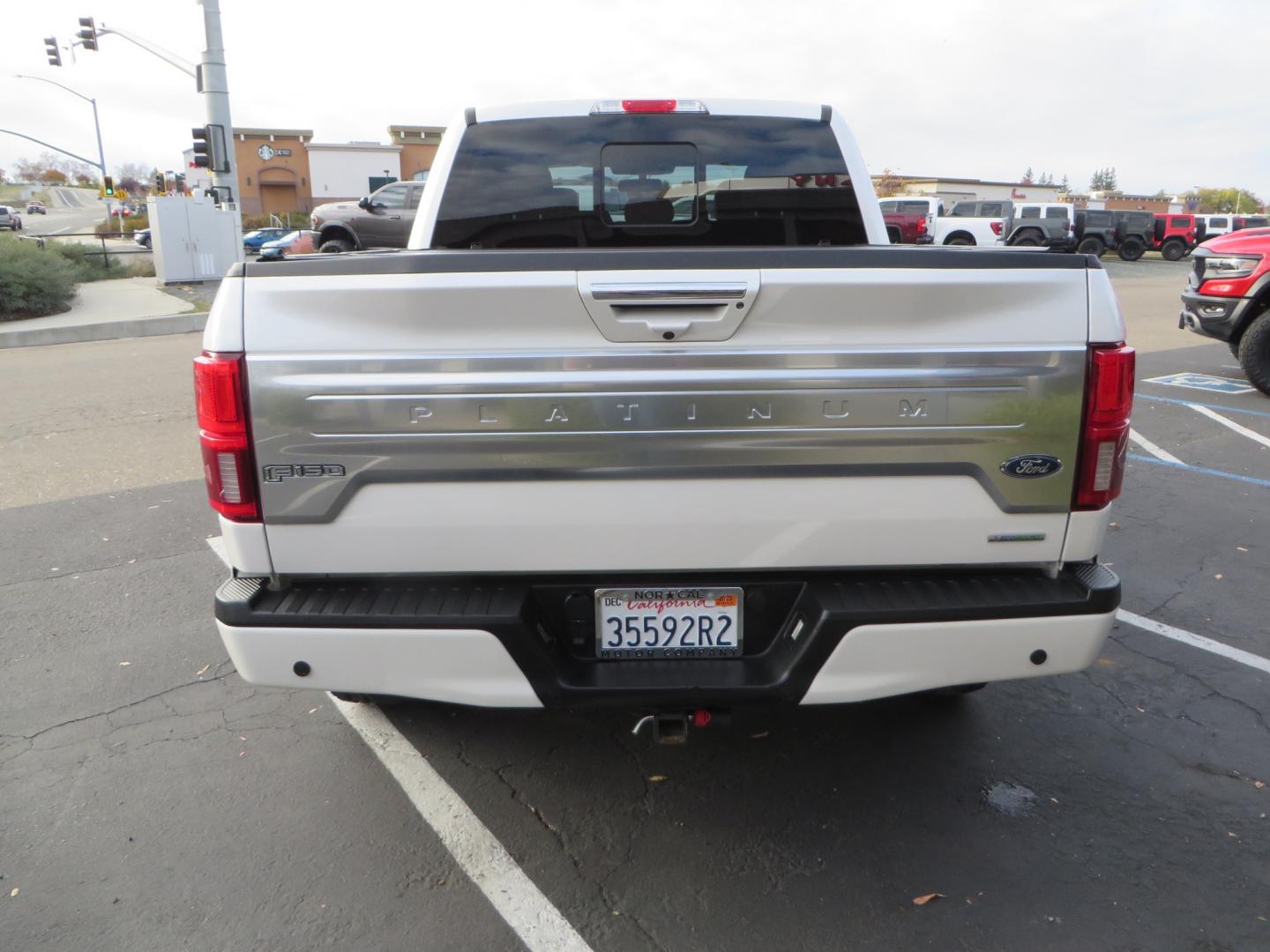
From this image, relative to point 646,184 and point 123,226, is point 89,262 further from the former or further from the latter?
point 123,226

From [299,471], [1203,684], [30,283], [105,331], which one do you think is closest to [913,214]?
[105,331]

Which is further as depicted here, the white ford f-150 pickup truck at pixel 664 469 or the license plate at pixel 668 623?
the license plate at pixel 668 623

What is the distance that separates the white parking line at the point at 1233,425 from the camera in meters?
7.96

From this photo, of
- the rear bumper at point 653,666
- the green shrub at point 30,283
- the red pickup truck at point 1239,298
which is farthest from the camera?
the green shrub at point 30,283

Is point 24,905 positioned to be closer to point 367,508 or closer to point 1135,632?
point 367,508

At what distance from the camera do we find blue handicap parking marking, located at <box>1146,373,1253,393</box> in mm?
10320

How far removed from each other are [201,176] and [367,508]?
64235mm

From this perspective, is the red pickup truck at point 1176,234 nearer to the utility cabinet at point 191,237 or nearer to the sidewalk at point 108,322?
the utility cabinet at point 191,237

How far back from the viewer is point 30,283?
696 inches

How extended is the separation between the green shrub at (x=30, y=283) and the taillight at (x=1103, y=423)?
758 inches

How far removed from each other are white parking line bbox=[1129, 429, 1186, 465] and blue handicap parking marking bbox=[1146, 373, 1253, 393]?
9.57ft

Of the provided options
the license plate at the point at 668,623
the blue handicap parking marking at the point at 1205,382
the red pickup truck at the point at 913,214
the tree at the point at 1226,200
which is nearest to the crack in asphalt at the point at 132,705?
the license plate at the point at 668,623

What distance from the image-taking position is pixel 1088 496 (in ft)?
8.34

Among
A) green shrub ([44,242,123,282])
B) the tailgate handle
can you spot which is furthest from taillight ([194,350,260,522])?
green shrub ([44,242,123,282])
